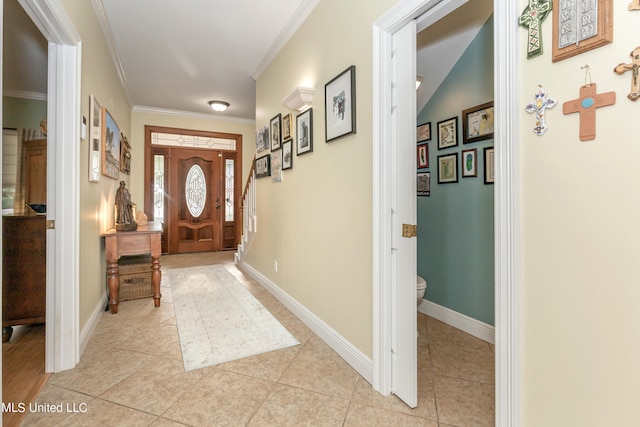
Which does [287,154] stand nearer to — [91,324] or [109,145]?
[109,145]

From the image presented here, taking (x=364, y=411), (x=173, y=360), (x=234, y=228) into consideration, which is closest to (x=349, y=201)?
(x=364, y=411)

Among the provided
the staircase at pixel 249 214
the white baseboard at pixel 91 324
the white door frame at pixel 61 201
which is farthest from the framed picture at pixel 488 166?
the white baseboard at pixel 91 324

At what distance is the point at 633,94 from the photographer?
0.79 metres

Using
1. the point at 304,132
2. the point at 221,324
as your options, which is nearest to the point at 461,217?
the point at 304,132

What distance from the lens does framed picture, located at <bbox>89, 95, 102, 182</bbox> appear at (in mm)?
2359

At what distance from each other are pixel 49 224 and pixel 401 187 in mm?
2085

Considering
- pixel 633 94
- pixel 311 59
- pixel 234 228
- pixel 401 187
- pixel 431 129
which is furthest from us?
pixel 234 228

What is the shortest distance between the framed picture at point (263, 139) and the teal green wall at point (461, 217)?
68.0 inches

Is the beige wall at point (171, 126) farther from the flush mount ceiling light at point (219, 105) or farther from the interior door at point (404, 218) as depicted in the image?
the interior door at point (404, 218)

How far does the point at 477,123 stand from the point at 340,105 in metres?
1.12

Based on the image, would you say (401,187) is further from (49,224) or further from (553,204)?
(49,224)

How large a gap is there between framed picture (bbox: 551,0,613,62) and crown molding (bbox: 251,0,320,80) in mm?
1975

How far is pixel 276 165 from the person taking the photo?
3.29m

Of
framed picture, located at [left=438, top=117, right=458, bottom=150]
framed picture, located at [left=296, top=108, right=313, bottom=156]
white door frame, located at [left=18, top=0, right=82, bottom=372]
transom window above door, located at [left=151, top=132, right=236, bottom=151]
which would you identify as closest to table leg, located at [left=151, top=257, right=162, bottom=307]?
white door frame, located at [left=18, top=0, right=82, bottom=372]
